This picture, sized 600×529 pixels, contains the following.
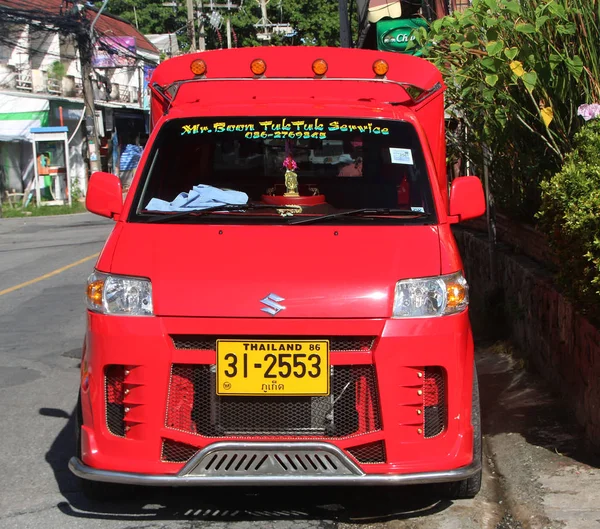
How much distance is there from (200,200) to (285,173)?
2.28 ft

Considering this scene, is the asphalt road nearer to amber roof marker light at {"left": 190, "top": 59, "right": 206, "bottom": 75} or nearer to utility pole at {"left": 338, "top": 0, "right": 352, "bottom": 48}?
amber roof marker light at {"left": 190, "top": 59, "right": 206, "bottom": 75}

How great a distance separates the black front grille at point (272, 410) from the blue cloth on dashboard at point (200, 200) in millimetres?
1165

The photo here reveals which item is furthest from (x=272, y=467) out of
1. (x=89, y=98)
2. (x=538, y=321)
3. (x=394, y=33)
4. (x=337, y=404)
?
(x=89, y=98)

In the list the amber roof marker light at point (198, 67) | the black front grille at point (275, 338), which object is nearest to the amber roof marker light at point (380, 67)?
the amber roof marker light at point (198, 67)

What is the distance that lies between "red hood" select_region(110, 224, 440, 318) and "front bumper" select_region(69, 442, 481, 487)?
22.7 inches

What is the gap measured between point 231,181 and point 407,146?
3.76ft

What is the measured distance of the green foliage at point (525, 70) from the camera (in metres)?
6.21

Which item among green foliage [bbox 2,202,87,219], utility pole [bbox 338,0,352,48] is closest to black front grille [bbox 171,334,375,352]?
utility pole [bbox 338,0,352,48]

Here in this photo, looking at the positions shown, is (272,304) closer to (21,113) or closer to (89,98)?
(89,98)

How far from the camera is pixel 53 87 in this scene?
40656mm

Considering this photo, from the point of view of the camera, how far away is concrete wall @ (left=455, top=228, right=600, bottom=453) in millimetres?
5488

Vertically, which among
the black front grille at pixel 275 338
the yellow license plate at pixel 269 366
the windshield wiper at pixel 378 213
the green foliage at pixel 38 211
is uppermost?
the windshield wiper at pixel 378 213

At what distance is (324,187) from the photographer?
18.6 feet

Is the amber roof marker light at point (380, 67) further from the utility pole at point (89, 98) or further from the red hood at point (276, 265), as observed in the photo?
the utility pole at point (89, 98)
